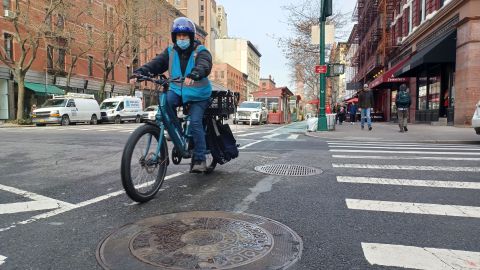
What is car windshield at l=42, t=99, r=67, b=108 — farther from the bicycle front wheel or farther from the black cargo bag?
the bicycle front wheel

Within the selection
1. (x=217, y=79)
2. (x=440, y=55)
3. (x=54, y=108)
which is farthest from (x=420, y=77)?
(x=217, y=79)

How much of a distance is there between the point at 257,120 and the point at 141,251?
2654cm

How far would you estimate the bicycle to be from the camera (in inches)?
149

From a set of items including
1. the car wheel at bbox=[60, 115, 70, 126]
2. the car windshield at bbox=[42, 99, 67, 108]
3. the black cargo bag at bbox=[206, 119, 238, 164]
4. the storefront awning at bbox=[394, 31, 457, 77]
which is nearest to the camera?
the black cargo bag at bbox=[206, 119, 238, 164]

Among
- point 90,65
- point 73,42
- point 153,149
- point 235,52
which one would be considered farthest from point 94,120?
point 235,52

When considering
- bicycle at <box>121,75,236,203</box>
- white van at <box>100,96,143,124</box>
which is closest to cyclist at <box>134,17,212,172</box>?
bicycle at <box>121,75,236,203</box>

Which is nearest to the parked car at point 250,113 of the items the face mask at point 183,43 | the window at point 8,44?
the window at point 8,44

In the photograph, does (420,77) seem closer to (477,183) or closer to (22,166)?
(477,183)

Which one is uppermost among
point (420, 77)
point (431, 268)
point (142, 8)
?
point (142, 8)

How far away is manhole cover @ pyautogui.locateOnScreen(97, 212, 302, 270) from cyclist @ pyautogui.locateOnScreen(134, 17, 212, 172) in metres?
1.45

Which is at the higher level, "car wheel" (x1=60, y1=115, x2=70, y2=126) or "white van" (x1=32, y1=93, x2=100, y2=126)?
"white van" (x1=32, y1=93, x2=100, y2=126)

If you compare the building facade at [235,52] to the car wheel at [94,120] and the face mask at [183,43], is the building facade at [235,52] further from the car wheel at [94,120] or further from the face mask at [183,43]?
the face mask at [183,43]

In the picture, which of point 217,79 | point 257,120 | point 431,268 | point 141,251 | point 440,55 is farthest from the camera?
point 217,79

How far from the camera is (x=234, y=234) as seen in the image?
299cm
